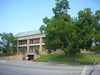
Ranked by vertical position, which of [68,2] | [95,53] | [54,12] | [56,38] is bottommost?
[95,53]

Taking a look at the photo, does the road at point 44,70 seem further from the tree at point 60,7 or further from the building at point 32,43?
the building at point 32,43

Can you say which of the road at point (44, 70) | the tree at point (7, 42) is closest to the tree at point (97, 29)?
the road at point (44, 70)

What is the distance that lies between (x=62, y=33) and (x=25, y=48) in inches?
1423

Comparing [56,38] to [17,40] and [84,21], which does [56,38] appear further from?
[17,40]

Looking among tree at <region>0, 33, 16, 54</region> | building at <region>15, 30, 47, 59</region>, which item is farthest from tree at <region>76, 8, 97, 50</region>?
tree at <region>0, 33, 16, 54</region>

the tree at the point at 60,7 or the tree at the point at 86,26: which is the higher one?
the tree at the point at 60,7

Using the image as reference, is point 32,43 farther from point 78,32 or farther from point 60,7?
point 78,32

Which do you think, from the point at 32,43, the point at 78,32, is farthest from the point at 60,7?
the point at 32,43

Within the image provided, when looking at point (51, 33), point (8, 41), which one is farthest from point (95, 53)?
point (8, 41)

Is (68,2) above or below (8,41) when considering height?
above

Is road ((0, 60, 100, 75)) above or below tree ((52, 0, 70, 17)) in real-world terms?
below

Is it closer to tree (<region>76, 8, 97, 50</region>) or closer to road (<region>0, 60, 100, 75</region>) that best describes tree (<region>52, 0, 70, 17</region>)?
tree (<region>76, 8, 97, 50</region>)

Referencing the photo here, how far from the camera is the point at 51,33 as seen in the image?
3141cm

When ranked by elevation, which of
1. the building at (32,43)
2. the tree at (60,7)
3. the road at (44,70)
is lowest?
the road at (44,70)
